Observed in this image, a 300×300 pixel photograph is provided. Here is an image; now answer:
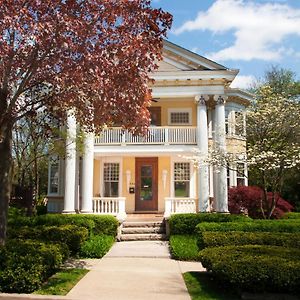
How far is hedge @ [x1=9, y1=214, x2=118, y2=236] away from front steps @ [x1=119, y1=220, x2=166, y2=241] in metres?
0.84

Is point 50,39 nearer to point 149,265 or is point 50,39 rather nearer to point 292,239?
point 149,265

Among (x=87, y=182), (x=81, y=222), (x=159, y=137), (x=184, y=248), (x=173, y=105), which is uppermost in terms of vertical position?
(x=173, y=105)

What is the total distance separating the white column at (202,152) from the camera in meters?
19.5

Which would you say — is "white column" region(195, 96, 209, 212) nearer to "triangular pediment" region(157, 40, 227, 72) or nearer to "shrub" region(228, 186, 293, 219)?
"triangular pediment" region(157, 40, 227, 72)

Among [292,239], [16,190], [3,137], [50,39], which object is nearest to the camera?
[50,39]

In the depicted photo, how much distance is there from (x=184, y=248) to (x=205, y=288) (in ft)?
15.4

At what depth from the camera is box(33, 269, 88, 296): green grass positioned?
7.86 meters

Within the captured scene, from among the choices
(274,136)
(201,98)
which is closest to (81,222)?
(201,98)

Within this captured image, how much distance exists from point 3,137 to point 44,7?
3.19 m

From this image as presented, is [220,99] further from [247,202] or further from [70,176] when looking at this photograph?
[70,176]

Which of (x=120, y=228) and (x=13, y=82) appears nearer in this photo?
(x=13, y=82)

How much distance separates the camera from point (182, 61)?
826 inches

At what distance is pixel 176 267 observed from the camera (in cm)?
1130

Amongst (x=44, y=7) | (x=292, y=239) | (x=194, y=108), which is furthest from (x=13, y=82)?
(x=194, y=108)
